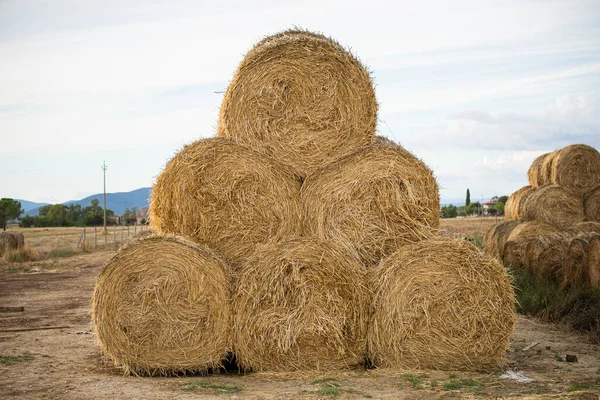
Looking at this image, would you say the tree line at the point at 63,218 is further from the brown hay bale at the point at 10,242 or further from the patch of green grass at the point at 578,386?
the patch of green grass at the point at 578,386

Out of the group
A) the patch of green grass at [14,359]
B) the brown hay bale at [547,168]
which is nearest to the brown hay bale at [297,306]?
the patch of green grass at [14,359]

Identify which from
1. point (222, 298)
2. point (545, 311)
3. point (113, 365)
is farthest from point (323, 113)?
point (545, 311)

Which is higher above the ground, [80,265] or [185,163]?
[185,163]

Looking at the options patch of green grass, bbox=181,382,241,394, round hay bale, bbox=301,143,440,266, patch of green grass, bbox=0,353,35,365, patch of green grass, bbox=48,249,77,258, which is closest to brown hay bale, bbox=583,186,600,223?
round hay bale, bbox=301,143,440,266

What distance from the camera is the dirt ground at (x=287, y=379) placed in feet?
19.3

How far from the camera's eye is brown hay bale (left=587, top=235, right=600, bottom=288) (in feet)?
32.9

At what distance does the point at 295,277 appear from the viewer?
6.73 meters

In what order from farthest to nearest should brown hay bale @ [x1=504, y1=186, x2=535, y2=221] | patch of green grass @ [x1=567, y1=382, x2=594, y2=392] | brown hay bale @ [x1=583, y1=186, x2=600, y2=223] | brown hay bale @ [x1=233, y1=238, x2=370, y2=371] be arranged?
brown hay bale @ [x1=504, y1=186, x2=535, y2=221] < brown hay bale @ [x1=583, y1=186, x2=600, y2=223] < brown hay bale @ [x1=233, y1=238, x2=370, y2=371] < patch of green grass @ [x1=567, y1=382, x2=594, y2=392]

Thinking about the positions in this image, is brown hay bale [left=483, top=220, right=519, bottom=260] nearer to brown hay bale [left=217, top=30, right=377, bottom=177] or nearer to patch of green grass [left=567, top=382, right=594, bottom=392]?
brown hay bale [left=217, top=30, right=377, bottom=177]

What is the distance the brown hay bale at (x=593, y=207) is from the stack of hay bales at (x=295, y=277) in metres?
9.04

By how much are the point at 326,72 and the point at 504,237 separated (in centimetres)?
896

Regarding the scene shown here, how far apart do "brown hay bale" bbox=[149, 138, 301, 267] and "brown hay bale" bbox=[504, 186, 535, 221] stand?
32.1 ft

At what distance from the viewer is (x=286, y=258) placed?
267 inches

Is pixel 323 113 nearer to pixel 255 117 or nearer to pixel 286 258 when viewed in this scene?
pixel 255 117
